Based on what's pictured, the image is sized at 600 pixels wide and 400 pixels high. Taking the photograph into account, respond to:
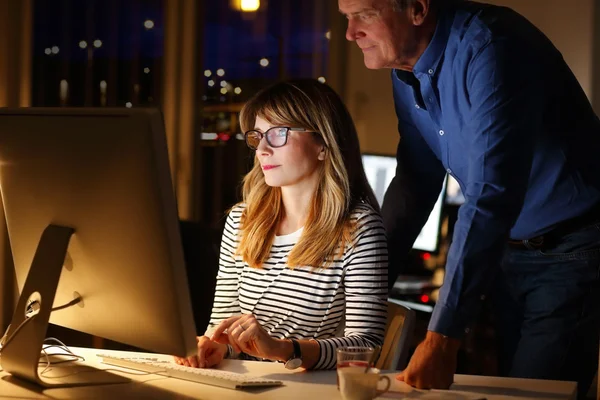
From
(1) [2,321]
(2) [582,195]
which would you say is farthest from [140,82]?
(2) [582,195]

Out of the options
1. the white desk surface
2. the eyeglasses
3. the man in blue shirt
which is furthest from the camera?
the eyeglasses

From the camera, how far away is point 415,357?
1527 mm

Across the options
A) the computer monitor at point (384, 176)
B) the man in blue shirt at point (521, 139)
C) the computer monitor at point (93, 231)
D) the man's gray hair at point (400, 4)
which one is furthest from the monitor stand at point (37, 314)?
the computer monitor at point (384, 176)

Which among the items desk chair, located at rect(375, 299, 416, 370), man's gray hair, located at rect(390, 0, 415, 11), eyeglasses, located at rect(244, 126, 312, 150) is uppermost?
man's gray hair, located at rect(390, 0, 415, 11)

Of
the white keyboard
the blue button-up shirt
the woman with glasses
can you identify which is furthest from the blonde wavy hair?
the white keyboard

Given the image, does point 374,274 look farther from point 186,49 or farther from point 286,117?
point 186,49

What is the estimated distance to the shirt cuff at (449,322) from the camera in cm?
151

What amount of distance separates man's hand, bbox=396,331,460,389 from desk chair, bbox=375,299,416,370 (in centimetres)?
Result: 42

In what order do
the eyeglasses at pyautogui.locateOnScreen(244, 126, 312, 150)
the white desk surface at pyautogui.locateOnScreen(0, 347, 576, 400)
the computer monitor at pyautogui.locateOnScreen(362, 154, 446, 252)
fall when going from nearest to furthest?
the white desk surface at pyautogui.locateOnScreen(0, 347, 576, 400), the eyeglasses at pyautogui.locateOnScreen(244, 126, 312, 150), the computer monitor at pyautogui.locateOnScreen(362, 154, 446, 252)

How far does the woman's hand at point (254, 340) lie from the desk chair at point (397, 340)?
321mm

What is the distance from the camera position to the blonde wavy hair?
2053 mm

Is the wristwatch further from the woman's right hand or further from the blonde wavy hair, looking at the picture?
the blonde wavy hair

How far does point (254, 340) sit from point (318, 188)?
0.55 meters

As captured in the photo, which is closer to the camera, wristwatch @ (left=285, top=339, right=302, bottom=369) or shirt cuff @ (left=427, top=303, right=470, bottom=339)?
shirt cuff @ (left=427, top=303, right=470, bottom=339)
